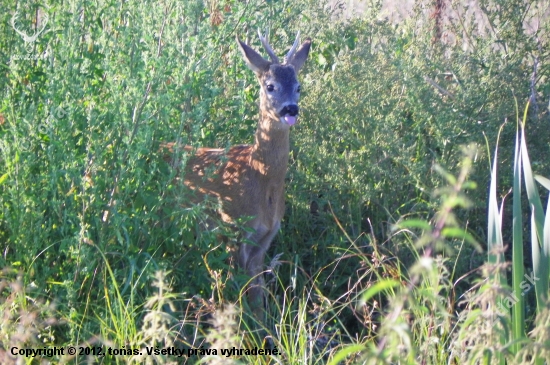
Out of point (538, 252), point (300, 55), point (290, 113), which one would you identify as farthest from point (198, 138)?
point (538, 252)

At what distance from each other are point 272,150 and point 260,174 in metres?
0.19

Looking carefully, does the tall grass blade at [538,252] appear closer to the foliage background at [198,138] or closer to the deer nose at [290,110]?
the foliage background at [198,138]

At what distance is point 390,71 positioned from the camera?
627 centimetres

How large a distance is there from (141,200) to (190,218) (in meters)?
0.30

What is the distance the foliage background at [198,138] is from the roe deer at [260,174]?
22 cm

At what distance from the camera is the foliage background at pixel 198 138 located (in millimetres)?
4418

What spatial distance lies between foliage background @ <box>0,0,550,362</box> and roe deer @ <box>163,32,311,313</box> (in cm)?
22

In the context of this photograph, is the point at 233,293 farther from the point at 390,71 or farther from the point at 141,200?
the point at 390,71

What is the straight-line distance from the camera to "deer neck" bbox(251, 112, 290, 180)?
19.2 feet

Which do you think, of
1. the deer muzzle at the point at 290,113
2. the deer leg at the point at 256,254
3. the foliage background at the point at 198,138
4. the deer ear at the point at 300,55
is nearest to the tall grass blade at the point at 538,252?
the foliage background at the point at 198,138

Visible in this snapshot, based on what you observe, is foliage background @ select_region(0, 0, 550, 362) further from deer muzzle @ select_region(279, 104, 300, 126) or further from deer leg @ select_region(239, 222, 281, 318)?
deer muzzle @ select_region(279, 104, 300, 126)

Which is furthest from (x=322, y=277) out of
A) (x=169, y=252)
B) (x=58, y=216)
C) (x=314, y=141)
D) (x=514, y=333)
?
(x=514, y=333)

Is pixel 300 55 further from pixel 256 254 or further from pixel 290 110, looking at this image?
pixel 256 254

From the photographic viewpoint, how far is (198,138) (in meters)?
4.84
